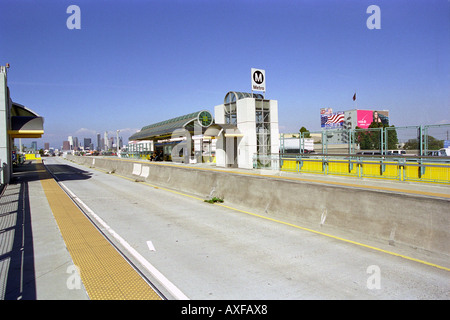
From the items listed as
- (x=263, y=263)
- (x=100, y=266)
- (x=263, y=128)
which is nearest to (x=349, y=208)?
(x=263, y=263)

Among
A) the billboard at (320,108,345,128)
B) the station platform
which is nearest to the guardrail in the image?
the station platform

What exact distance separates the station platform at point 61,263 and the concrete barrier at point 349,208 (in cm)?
504

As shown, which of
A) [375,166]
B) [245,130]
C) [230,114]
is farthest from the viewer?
[230,114]

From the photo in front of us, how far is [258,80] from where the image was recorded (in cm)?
3038

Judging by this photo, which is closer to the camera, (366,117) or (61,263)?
(61,263)

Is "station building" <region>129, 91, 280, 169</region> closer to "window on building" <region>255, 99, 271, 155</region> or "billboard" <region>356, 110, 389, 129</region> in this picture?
"window on building" <region>255, 99, 271, 155</region>

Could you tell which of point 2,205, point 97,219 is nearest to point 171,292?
point 97,219

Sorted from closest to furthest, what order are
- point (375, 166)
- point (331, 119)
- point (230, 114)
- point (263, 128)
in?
point (375, 166) < point (263, 128) < point (230, 114) < point (331, 119)

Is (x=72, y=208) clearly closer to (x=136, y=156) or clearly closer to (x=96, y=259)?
(x=96, y=259)

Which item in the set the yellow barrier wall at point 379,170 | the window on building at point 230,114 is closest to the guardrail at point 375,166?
the yellow barrier wall at point 379,170

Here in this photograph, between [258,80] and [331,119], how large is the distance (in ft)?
299

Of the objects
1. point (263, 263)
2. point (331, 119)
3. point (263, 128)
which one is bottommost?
point (263, 263)

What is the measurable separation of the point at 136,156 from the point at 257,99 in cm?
4755

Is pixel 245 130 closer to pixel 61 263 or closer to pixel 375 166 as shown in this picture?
pixel 375 166
